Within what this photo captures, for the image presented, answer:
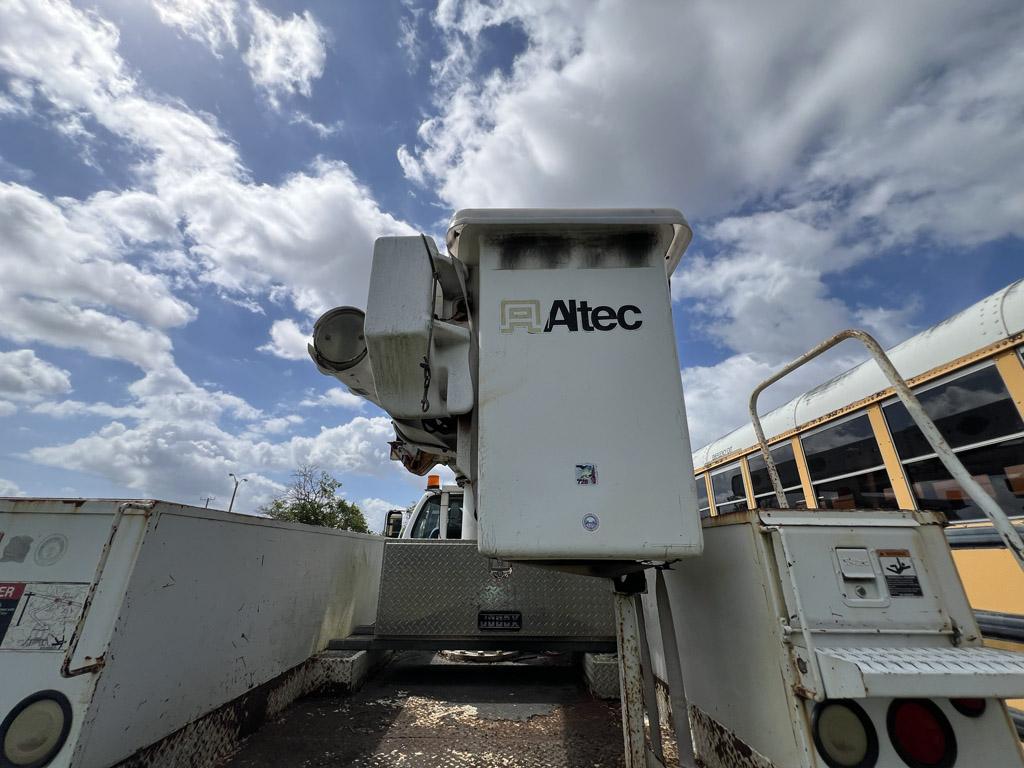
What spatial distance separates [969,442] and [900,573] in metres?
2.19

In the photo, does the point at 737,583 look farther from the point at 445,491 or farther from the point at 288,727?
the point at 445,491

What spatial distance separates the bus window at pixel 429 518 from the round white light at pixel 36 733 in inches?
149

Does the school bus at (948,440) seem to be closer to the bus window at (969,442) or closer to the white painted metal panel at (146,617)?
the bus window at (969,442)

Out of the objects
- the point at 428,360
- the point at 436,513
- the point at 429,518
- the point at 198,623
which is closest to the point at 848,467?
the point at 428,360

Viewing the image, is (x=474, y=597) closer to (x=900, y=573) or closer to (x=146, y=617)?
(x=146, y=617)

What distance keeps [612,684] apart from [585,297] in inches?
105

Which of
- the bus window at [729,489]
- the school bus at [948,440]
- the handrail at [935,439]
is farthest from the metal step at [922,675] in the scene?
the bus window at [729,489]

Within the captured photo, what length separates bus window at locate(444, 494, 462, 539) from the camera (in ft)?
17.1

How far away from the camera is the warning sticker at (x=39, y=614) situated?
5.26ft

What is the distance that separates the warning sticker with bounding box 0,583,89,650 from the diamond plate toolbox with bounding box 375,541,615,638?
1999 mm

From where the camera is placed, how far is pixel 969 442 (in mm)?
2986

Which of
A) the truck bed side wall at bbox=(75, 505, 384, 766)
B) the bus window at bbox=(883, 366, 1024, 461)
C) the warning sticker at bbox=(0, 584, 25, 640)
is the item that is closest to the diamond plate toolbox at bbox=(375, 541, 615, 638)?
the truck bed side wall at bbox=(75, 505, 384, 766)

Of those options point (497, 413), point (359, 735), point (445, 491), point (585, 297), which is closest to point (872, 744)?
point (497, 413)

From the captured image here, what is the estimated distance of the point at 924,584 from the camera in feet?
5.24
